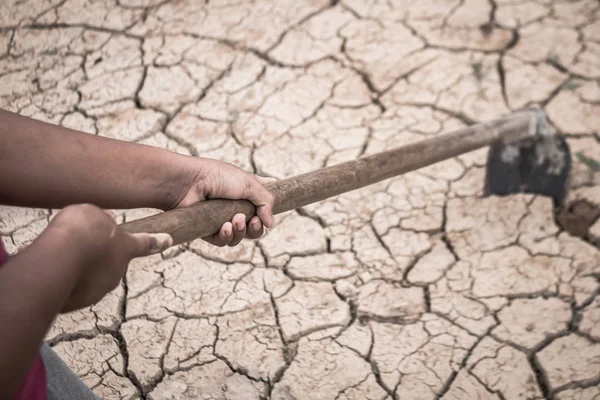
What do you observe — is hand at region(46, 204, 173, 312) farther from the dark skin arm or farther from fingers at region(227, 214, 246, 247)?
fingers at region(227, 214, 246, 247)

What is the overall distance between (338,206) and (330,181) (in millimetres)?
871

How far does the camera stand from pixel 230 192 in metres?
1.58

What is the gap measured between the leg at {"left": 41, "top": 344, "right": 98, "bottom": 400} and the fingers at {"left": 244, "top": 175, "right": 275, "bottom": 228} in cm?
62

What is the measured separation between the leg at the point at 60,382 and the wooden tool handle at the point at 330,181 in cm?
36

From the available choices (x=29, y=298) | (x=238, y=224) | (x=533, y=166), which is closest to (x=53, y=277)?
(x=29, y=298)

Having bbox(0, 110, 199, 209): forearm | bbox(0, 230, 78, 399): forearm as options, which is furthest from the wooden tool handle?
bbox(0, 230, 78, 399): forearm

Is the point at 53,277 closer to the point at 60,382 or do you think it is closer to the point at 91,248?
the point at 91,248

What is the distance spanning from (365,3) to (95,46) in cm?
156

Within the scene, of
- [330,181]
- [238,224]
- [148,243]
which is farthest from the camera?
[330,181]

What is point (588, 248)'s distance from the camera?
237 cm

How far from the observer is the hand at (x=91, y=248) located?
3.39 ft

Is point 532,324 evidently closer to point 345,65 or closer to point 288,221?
point 288,221

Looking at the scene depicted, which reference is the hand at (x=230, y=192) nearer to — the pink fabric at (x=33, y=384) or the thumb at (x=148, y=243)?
the thumb at (x=148, y=243)

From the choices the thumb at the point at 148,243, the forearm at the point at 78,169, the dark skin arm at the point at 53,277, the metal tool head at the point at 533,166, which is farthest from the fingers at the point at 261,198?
the metal tool head at the point at 533,166
